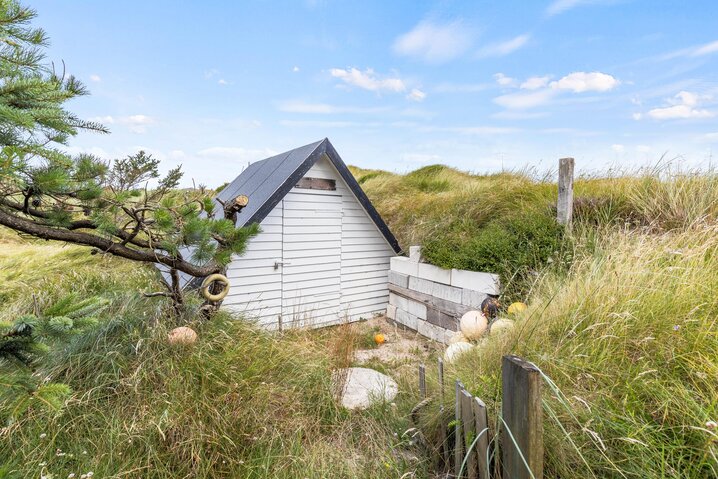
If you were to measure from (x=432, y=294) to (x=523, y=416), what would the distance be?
4.54 metres

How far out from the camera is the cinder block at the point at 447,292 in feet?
18.5

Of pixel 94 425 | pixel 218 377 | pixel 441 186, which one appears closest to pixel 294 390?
pixel 218 377

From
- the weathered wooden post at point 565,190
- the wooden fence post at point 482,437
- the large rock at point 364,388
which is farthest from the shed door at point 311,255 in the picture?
the wooden fence post at point 482,437

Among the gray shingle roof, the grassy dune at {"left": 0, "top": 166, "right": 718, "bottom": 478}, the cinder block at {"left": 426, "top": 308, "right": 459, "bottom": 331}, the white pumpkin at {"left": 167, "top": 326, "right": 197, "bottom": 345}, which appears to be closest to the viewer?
the grassy dune at {"left": 0, "top": 166, "right": 718, "bottom": 478}

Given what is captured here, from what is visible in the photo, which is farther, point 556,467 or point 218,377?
point 218,377

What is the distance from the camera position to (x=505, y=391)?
1.71 meters

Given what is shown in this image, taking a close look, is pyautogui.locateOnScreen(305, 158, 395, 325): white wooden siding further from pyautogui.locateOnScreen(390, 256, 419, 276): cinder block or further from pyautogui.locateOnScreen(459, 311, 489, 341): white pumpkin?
pyautogui.locateOnScreen(459, 311, 489, 341): white pumpkin

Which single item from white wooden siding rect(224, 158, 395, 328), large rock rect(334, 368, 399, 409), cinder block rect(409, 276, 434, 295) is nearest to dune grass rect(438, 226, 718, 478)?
large rock rect(334, 368, 399, 409)

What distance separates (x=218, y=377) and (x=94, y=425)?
2.61ft

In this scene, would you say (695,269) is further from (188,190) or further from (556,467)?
(188,190)

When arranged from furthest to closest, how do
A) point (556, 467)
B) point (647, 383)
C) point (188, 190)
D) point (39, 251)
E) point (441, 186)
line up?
point (441, 186), point (39, 251), point (188, 190), point (647, 383), point (556, 467)

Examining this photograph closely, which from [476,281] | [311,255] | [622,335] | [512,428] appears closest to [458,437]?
[512,428]

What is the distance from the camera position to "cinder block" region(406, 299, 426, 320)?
6.38 m

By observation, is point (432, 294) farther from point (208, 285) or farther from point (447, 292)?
point (208, 285)
